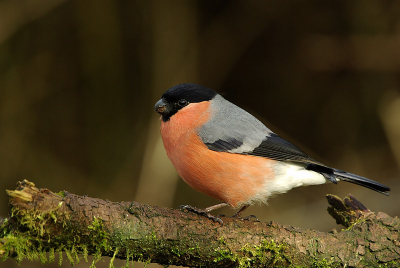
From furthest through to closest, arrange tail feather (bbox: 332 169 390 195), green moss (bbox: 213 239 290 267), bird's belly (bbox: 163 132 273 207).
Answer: tail feather (bbox: 332 169 390 195), bird's belly (bbox: 163 132 273 207), green moss (bbox: 213 239 290 267)

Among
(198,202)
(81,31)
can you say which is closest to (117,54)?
(81,31)

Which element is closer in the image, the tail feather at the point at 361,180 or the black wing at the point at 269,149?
the black wing at the point at 269,149

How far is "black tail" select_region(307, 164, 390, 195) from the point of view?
370cm

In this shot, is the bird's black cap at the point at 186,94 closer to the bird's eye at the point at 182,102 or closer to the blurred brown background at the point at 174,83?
the bird's eye at the point at 182,102

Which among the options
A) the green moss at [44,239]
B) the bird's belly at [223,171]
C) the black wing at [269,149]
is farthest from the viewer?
the black wing at [269,149]

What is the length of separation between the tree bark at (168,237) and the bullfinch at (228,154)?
0.43 metres

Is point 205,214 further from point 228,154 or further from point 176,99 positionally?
point 176,99

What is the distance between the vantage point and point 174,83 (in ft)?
18.4

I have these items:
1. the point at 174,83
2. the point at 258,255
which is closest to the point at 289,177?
the point at 258,255

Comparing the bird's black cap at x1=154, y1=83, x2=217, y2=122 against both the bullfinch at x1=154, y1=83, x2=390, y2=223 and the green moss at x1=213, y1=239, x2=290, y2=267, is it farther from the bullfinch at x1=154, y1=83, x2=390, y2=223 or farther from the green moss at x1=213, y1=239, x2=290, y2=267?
the green moss at x1=213, y1=239, x2=290, y2=267

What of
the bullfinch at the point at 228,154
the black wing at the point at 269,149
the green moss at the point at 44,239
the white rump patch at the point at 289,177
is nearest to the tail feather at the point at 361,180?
the bullfinch at the point at 228,154

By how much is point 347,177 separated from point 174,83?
9.65 feet

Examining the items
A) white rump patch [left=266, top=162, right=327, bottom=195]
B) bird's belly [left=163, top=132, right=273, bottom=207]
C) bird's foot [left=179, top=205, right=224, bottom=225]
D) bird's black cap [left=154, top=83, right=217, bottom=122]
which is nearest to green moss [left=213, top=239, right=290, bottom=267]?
bird's foot [left=179, top=205, right=224, bottom=225]

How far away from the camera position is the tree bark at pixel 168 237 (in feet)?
7.48
